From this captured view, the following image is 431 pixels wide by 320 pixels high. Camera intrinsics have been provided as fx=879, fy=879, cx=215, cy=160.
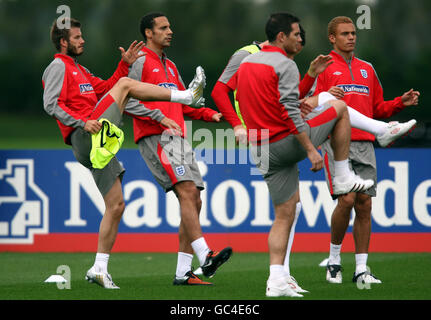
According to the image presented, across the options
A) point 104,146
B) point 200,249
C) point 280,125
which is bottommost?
point 200,249

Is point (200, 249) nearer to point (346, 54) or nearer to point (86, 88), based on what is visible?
point (86, 88)

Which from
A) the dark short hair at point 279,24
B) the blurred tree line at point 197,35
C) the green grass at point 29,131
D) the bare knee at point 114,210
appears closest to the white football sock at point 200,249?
the bare knee at point 114,210

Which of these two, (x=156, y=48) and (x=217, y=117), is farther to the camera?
(x=156, y=48)

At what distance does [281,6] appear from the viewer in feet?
193

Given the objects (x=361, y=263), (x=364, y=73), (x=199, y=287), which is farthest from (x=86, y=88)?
(x=361, y=263)

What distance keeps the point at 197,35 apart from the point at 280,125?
4102cm

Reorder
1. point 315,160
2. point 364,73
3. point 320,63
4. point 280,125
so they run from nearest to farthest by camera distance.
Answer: point 315,160, point 280,125, point 320,63, point 364,73

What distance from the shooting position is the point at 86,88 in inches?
326

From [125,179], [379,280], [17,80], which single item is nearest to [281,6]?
[17,80]

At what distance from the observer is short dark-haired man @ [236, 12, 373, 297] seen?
22.8 feet

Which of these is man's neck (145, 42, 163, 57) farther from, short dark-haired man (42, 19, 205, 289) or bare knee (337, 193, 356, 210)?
bare knee (337, 193, 356, 210)

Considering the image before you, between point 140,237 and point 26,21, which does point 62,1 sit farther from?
point 140,237

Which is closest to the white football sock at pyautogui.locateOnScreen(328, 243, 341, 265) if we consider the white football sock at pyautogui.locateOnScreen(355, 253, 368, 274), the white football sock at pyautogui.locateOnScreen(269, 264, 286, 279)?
the white football sock at pyautogui.locateOnScreen(355, 253, 368, 274)
